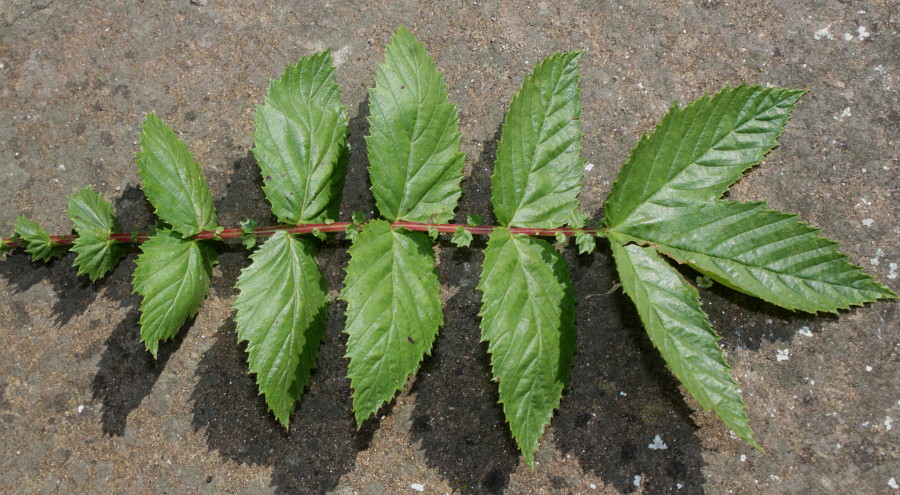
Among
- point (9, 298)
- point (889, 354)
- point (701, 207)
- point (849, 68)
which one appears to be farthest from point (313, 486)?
point (849, 68)

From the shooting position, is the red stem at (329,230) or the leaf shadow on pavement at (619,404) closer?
the red stem at (329,230)

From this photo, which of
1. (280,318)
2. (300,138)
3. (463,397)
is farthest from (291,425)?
(300,138)

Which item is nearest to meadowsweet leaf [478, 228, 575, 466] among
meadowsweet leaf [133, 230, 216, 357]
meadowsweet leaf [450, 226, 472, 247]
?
meadowsweet leaf [450, 226, 472, 247]

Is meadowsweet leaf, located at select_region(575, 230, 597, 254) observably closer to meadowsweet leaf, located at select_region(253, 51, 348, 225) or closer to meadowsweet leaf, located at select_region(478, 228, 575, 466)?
meadowsweet leaf, located at select_region(478, 228, 575, 466)

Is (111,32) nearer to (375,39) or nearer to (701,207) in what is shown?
(375,39)

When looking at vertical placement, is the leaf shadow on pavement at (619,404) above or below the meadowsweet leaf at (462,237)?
below

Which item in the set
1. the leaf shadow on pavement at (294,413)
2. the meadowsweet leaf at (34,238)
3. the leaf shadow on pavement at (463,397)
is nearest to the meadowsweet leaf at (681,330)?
the leaf shadow on pavement at (463,397)

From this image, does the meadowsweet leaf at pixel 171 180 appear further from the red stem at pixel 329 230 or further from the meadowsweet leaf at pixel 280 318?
the meadowsweet leaf at pixel 280 318
